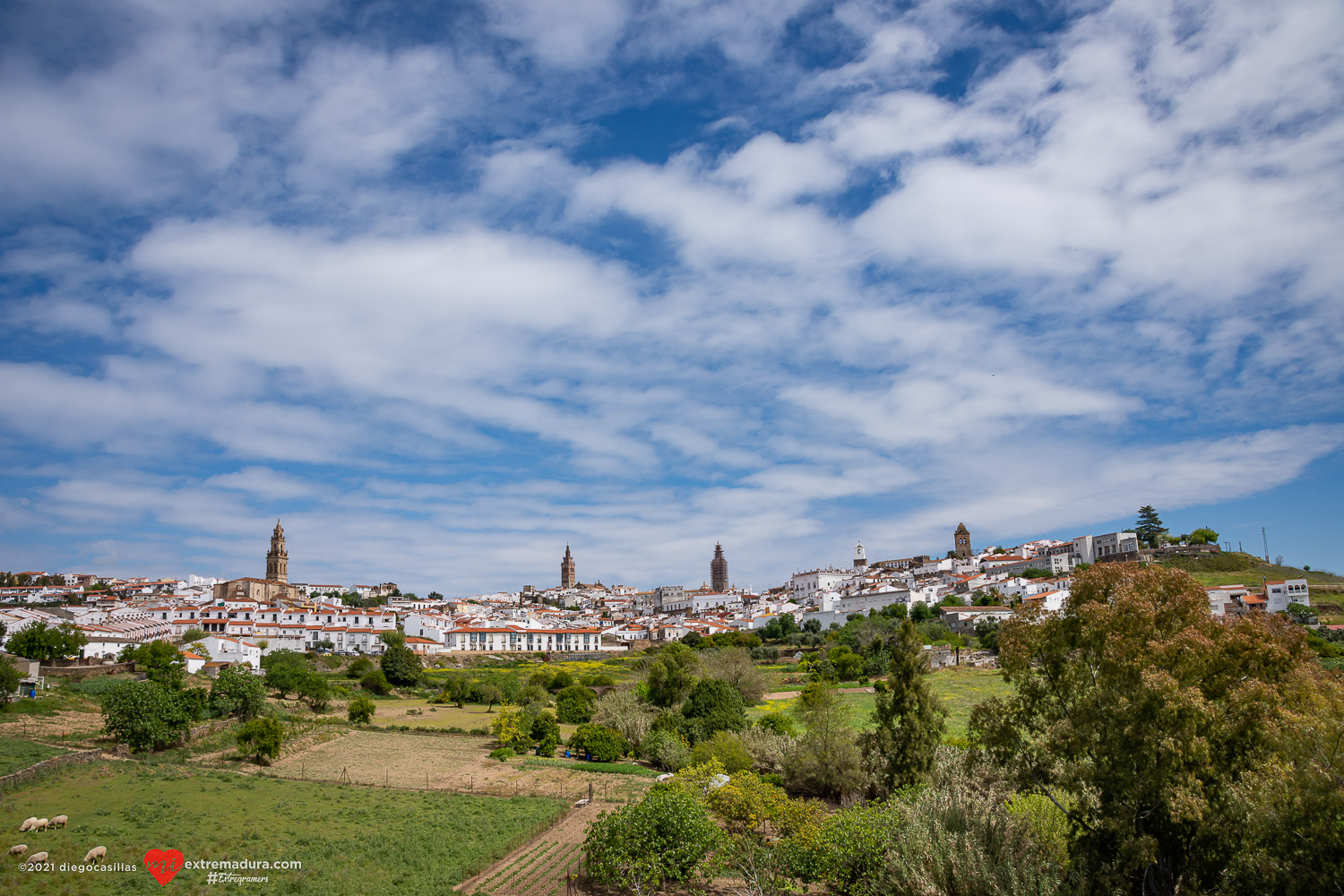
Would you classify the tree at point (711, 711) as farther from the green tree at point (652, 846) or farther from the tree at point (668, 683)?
the green tree at point (652, 846)

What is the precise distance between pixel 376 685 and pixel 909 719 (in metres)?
53.5

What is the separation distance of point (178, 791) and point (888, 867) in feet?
78.7

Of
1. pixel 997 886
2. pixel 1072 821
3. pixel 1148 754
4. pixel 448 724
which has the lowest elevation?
pixel 448 724

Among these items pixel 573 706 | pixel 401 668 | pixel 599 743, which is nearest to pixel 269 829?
pixel 599 743

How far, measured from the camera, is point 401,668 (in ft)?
217

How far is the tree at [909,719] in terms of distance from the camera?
866 inches

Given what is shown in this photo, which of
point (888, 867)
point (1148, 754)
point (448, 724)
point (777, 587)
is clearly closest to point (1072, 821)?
point (1148, 754)

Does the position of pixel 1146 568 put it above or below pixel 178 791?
above

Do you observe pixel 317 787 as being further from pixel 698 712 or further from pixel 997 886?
pixel 997 886

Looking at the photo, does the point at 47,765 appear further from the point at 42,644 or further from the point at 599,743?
the point at 42,644

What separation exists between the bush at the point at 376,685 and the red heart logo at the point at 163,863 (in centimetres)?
Result: 4606

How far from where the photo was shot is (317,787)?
29203mm

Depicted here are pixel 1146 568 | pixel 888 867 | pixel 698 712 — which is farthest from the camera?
pixel 698 712

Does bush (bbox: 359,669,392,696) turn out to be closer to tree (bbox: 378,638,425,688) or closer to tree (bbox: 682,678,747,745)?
tree (bbox: 378,638,425,688)
